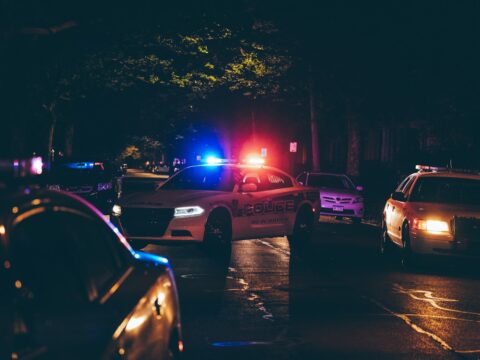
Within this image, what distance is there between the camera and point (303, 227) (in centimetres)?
1788

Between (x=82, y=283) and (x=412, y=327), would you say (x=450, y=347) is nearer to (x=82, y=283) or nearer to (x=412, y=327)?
(x=412, y=327)

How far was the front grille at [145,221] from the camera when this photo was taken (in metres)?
15.1

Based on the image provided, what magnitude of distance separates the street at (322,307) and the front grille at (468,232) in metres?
0.47

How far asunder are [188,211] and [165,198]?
1.90 ft

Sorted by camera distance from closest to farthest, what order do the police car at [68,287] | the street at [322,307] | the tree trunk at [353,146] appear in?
the police car at [68,287] < the street at [322,307] < the tree trunk at [353,146]

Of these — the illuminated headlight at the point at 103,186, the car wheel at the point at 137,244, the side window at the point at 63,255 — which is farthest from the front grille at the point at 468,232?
the illuminated headlight at the point at 103,186

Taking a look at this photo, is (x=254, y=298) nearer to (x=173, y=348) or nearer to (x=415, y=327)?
(x=415, y=327)

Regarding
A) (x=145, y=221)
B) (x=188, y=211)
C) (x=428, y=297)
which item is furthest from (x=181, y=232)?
(x=428, y=297)

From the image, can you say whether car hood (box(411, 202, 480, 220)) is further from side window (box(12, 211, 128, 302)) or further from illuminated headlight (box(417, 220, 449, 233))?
side window (box(12, 211, 128, 302))

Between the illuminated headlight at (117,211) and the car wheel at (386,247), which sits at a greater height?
the illuminated headlight at (117,211)

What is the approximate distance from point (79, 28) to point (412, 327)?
1411 centimetres

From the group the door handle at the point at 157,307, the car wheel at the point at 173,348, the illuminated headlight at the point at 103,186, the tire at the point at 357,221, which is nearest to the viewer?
the door handle at the point at 157,307

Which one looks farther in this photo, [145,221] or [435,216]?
[145,221]

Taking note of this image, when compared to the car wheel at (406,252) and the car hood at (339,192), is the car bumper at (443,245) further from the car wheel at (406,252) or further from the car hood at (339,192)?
the car hood at (339,192)
